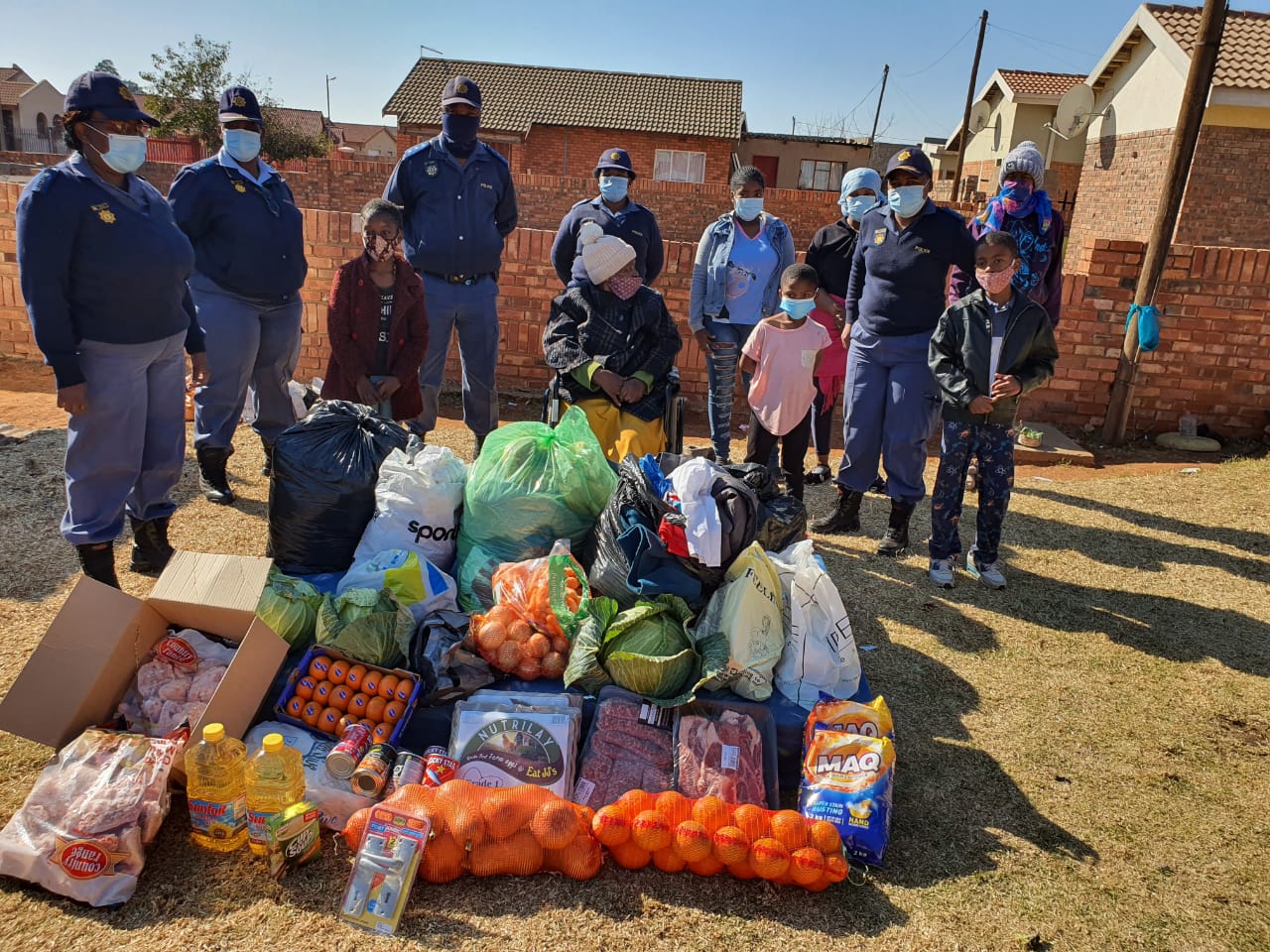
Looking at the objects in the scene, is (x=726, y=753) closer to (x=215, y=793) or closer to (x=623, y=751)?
(x=623, y=751)

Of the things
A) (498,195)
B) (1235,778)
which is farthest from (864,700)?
(498,195)

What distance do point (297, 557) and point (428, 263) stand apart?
224cm

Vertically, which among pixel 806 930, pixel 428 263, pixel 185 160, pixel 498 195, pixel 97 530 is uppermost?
pixel 185 160

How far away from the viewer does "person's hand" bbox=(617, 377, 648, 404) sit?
428 centimetres

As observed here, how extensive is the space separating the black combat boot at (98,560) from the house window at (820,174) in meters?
31.1

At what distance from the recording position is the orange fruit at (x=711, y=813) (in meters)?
2.32

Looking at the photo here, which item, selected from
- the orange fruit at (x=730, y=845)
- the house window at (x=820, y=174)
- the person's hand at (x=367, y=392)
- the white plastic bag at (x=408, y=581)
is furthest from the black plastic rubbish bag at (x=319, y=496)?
the house window at (x=820, y=174)

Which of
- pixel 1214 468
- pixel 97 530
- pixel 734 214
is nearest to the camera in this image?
pixel 97 530

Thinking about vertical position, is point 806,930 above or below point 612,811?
below

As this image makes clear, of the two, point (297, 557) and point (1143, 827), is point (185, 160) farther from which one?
point (1143, 827)

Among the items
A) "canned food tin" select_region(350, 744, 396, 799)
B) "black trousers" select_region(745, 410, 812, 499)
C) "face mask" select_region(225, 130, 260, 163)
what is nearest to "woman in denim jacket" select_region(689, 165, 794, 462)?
"black trousers" select_region(745, 410, 812, 499)

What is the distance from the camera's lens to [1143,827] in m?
2.66

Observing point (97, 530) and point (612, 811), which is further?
point (97, 530)

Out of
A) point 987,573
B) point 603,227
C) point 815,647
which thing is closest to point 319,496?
point 815,647
